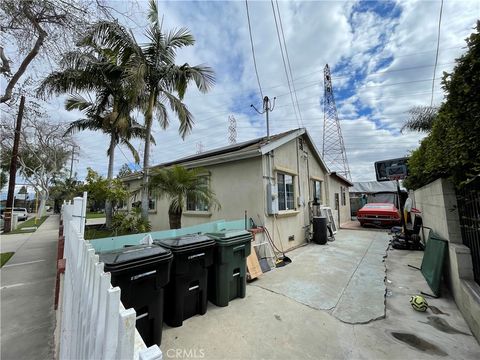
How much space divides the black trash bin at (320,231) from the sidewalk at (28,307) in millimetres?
8191

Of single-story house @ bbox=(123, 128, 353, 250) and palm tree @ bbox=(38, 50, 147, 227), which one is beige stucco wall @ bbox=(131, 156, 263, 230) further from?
palm tree @ bbox=(38, 50, 147, 227)

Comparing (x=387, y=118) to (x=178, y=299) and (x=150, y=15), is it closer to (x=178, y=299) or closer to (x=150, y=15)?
(x=150, y=15)

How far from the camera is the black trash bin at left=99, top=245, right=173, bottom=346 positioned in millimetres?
2508

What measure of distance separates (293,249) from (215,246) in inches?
199

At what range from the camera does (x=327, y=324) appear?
332 cm

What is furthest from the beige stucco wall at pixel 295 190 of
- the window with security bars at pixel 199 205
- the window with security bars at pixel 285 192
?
the window with security bars at pixel 199 205

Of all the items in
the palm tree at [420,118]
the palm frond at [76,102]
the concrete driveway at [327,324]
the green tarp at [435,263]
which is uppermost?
the palm frond at [76,102]

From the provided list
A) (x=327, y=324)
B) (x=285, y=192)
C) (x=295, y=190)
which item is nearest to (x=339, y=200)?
(x=295, y=190)

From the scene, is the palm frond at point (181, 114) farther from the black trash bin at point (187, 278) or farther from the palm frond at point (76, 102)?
the black trash bin at point (187, 278)

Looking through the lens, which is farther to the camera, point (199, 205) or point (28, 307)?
point (199, 205)

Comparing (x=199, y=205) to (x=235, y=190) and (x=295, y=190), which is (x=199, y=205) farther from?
(x=295, y=190)

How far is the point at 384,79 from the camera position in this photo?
40.0 ft

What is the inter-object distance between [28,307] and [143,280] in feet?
10.4

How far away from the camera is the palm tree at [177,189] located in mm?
7098
